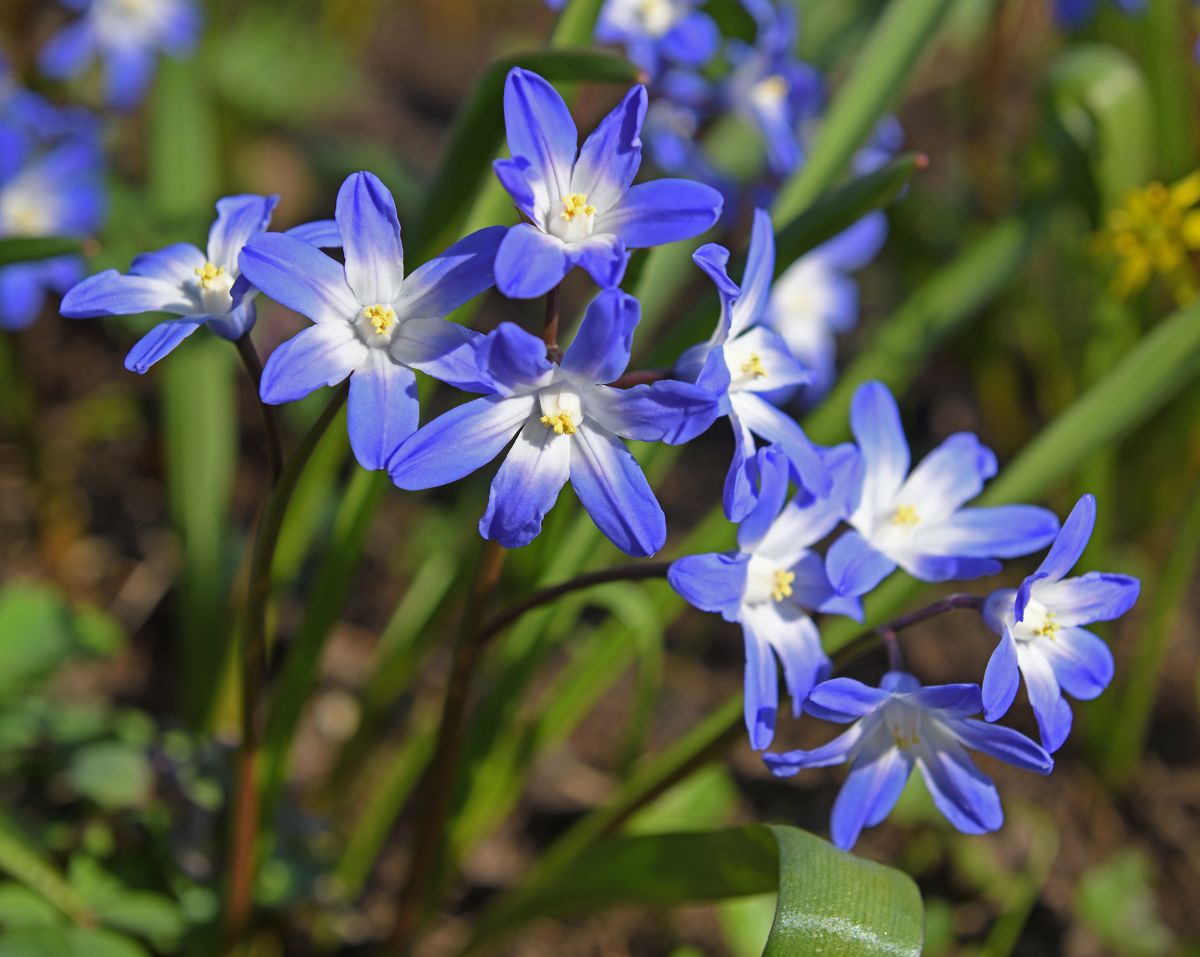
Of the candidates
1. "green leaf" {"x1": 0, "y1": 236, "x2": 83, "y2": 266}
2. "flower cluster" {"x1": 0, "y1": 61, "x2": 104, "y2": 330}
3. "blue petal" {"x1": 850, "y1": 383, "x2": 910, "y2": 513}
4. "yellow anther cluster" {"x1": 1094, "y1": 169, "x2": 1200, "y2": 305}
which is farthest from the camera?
"flower cluster" {"x1": 0, "y1": 61, "x2": 104, "y2": 330}

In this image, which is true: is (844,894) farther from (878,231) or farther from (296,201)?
(296,201)

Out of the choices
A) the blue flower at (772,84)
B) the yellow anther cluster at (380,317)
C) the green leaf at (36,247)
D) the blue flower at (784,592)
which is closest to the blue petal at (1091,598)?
the blue flower at (784,592)

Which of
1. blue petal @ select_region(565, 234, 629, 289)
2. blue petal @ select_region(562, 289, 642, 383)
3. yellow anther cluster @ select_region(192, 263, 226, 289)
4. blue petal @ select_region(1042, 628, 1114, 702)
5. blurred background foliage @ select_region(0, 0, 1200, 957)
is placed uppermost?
blue petal @ select_region(565, 234, 629, 289)

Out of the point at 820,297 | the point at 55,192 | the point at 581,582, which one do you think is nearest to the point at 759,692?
the point at 581,582

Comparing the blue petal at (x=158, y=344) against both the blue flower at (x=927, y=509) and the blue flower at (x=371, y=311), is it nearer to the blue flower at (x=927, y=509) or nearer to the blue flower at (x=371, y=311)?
the blue flower at (x=371, y=311)

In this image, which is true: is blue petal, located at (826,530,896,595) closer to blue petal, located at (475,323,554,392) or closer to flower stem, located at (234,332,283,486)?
blue petal, located at (475,323,554,392)

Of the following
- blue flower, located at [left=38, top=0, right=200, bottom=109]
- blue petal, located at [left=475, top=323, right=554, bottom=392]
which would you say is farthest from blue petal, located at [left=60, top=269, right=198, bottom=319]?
blue flower, located at [left=38, top=0, right=200, bottom=109]
